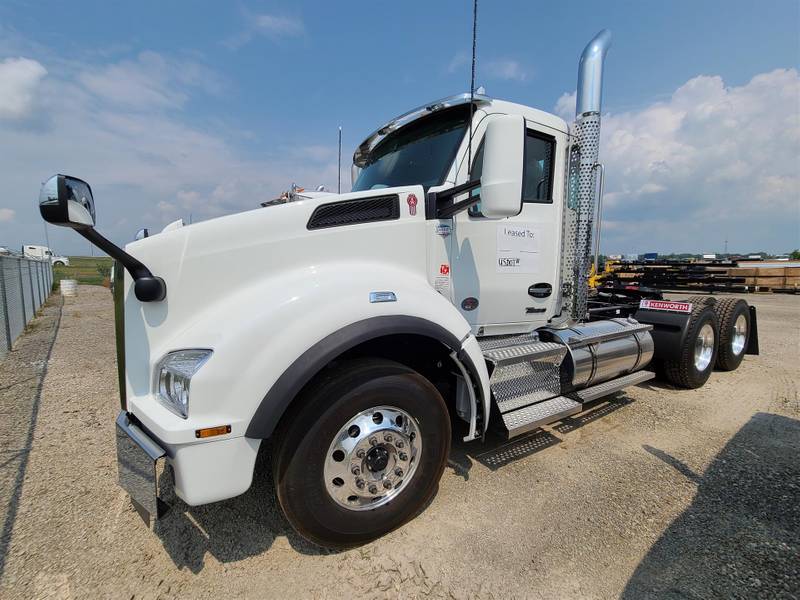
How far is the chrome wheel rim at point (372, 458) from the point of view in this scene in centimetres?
213

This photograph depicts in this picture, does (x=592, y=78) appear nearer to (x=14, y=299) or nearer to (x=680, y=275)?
(x=14, y=299)

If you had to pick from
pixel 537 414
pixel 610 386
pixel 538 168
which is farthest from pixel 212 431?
pixel 610 386

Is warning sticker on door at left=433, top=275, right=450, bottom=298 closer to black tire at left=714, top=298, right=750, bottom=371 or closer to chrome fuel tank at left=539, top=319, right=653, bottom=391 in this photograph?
chrome fuel tank at left=539, top=319, right=653, bottom=391

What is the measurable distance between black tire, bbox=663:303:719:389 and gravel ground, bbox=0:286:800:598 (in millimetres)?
1071

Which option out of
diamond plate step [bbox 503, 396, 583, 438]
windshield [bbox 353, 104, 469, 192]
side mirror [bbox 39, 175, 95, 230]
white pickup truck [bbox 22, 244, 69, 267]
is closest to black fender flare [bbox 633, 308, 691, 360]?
diamond plate step [bbox 503, 396, 583, 438]

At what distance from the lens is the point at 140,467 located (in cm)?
185

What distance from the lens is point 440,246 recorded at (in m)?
2.84

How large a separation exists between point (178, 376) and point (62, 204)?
33.9 inches

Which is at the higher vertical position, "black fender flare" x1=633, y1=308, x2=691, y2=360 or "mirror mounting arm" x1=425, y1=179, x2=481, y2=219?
"mirror mounting arm" x1=425, y1=179, x2=481, y2=219

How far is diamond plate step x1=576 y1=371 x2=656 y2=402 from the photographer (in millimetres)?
3553

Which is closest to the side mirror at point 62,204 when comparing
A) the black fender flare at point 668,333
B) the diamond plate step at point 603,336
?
the diamond plate step at point 603,336

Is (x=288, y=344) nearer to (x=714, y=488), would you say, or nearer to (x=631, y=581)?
(x=631, y=581)

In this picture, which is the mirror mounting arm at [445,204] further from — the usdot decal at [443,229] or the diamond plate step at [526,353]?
the diamond plate step at [526,353]

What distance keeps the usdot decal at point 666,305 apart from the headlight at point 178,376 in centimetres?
548
